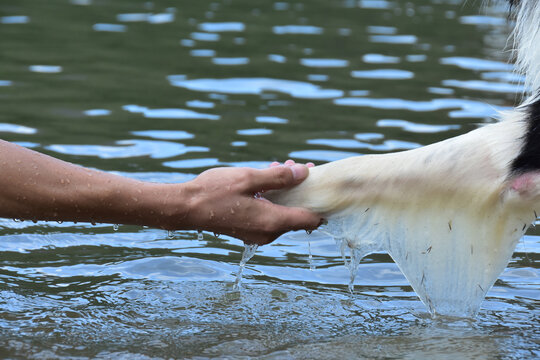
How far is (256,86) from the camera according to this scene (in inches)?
310

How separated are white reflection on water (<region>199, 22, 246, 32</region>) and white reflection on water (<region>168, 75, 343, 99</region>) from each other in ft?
7.13

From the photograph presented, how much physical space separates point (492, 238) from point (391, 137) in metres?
2.92

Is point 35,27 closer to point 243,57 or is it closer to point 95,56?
point 95,56

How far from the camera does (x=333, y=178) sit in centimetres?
368

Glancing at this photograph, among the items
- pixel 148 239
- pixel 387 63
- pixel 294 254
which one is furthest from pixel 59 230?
pixel 387 63

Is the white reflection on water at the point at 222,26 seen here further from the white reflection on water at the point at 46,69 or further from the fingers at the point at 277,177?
the fingers at the point at 277,177

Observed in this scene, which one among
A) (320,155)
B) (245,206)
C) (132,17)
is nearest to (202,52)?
(132,17)

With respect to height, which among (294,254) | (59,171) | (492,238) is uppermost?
(59,171)

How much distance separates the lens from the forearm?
11.3 feet

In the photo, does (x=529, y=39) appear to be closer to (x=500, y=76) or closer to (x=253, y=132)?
(x=253, y=132)

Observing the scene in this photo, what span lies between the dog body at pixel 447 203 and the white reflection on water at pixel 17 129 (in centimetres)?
295

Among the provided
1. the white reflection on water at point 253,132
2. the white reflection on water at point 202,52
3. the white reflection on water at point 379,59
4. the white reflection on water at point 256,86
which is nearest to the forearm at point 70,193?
the white reflection on water at point 253,132

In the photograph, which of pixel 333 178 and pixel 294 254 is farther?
pixel 294 254

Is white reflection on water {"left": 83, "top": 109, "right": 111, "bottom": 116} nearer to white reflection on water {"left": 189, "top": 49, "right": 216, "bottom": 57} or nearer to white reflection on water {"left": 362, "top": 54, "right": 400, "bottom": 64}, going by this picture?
white reflection on water {"left": 189, "top": 49, "right": 216, "bottom": 57}
